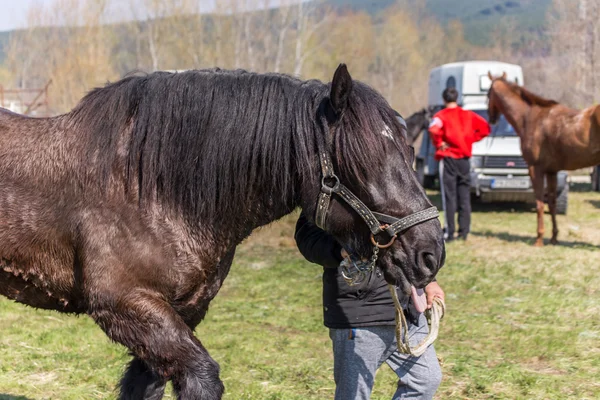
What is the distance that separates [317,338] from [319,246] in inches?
107

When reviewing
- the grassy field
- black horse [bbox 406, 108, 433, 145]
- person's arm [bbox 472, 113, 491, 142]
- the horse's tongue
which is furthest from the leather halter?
black horse [bbox 406, 108, 433, 145]

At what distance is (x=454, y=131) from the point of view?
9852 mm

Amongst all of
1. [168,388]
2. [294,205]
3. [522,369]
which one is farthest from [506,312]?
[294,205]

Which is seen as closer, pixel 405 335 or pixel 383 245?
pixel 383 245

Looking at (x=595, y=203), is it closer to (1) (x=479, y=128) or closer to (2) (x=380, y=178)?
(1) (x=479, y=128)

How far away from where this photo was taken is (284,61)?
37.1 m

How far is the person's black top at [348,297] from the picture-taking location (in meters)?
2.99

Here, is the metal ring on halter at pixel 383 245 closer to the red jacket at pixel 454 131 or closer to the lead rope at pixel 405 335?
the lead rope at pixel 405 335

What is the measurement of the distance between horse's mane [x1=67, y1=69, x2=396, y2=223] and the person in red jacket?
741 cm

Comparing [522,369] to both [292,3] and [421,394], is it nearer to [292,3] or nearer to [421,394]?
[421,394]

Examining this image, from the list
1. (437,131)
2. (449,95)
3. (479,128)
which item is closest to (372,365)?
(437,131)

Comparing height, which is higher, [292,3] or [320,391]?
[292,3]

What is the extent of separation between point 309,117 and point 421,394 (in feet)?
4.45

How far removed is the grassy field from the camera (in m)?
4.40
